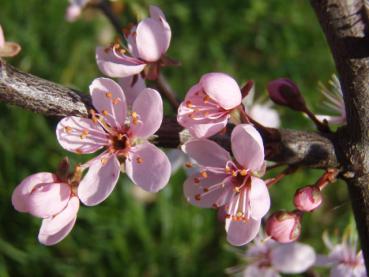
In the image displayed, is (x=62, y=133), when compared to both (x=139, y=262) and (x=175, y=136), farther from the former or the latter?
(x=139, y=262)

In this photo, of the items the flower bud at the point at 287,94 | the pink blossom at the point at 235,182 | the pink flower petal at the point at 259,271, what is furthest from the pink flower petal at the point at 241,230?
the pink flower petal at the point at 259,271

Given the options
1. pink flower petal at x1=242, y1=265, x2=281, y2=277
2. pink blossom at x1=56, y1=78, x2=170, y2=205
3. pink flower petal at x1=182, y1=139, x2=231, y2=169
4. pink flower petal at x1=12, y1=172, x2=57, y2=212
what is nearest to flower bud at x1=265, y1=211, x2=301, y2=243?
pink flower petal at x1=182, y1=139, x2=231, y2=169

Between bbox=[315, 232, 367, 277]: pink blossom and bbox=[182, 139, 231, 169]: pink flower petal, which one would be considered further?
bbox=[315, 232, 367, 277]: pink blossom

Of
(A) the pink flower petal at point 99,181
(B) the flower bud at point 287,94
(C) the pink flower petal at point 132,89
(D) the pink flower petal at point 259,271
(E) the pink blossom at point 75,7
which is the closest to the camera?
(A) the pink flower petal at point 99,181

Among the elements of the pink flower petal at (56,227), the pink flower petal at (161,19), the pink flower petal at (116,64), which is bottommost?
the pink flower petal at (56,227)

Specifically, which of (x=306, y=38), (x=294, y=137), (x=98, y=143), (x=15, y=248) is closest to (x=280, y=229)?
(x=294, y=137)

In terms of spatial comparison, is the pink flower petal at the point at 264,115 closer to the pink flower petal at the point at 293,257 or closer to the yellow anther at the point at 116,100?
the pink flower petal at the point at 293,257

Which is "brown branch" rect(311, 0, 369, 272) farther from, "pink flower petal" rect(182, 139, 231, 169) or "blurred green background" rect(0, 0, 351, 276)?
"blurred green background" rect(0, 0, 351, 276)
